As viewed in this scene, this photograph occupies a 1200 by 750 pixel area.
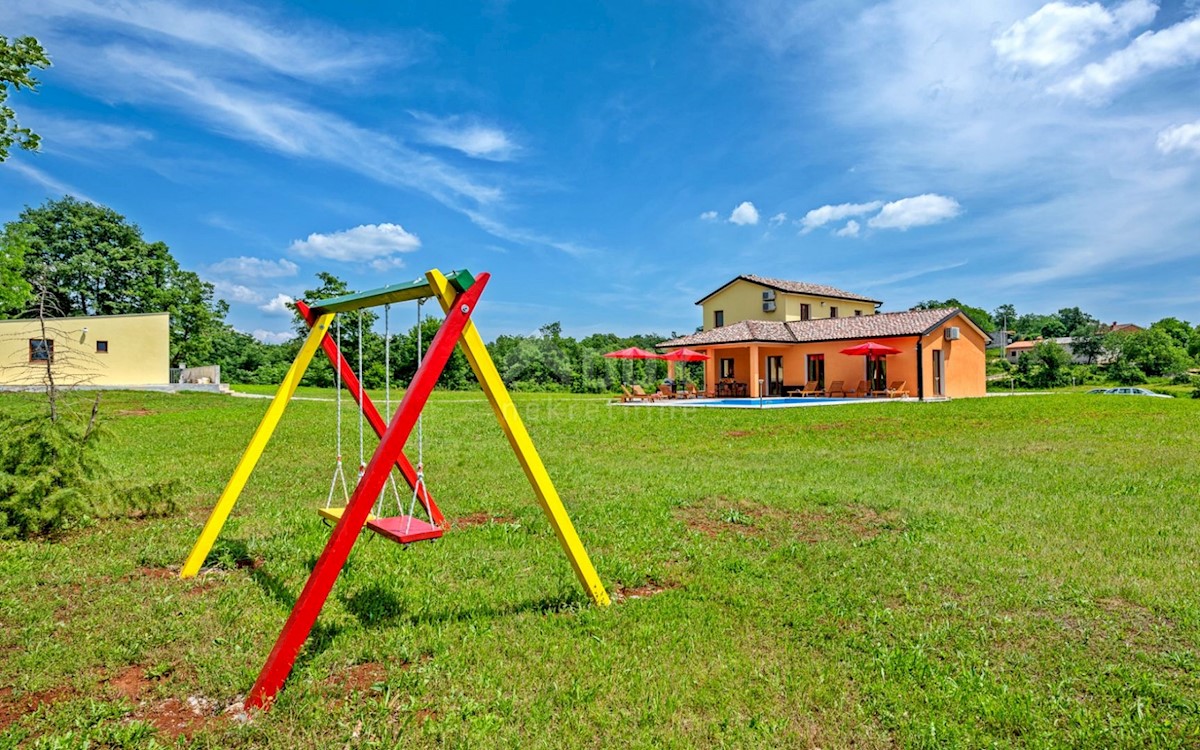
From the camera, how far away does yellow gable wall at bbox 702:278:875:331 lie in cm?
3634

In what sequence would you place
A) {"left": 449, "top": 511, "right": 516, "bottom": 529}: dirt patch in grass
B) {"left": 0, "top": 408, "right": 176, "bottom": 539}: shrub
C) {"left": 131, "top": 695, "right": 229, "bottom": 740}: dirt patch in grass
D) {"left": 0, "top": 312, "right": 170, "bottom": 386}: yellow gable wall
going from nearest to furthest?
{"left": 131, "top": 695, "right": 229, "bottom": 740}: dirt patch in grass → {"left": 0, "top": 408, "right": 176, "bottom": 539}: shrub → {"left": 449, "top": 511, "right": 516, "bottom": 529}: dirt patch in grass → {"left": 0, "top": 312, "right": 170, "bottom": 386}: yellow gable wall

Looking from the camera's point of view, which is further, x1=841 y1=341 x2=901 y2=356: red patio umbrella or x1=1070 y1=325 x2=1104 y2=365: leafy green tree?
x1=1070 y1=325 x2=1104 y2=365: leafy green tree

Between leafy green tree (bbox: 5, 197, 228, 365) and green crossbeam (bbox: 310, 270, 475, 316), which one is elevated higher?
leafy green tree (bbox: 5, 197, 228, 365)

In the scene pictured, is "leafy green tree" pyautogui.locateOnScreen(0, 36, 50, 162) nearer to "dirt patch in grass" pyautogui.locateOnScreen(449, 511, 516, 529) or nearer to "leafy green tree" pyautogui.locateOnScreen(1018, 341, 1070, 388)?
"dirt patch in grass" pyautogui.locateOnScreen(449, 511, 516, 529)

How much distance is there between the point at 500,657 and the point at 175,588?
9.83 feet

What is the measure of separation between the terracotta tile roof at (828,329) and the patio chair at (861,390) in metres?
2.35

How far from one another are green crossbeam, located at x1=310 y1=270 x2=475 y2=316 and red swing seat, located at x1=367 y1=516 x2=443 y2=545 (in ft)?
5.57

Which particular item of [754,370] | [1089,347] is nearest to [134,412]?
[754,370]

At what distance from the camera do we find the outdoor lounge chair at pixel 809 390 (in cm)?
3036

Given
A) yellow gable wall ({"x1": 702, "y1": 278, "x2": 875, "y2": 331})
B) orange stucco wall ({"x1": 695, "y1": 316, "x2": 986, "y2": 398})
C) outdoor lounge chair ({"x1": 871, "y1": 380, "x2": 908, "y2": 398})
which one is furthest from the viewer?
yellow gable wall ({"x1": 702, "y1": 278, "x2": 875, "y2": 331})

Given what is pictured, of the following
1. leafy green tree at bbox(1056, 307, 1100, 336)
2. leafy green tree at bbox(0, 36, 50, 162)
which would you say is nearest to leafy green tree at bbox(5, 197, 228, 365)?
leafy green tree at bbox(0, 36, 50, 162)

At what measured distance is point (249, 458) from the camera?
5512mm

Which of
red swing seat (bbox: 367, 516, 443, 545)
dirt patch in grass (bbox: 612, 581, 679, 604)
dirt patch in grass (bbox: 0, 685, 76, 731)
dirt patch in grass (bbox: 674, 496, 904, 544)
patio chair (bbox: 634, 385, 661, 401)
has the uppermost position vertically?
patio chair (bbox: 634, 385, 661, 401)

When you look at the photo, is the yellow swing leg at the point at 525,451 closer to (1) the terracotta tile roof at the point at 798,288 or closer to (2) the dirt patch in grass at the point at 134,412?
(2) the dirt patch in grass at the point at 134,412
